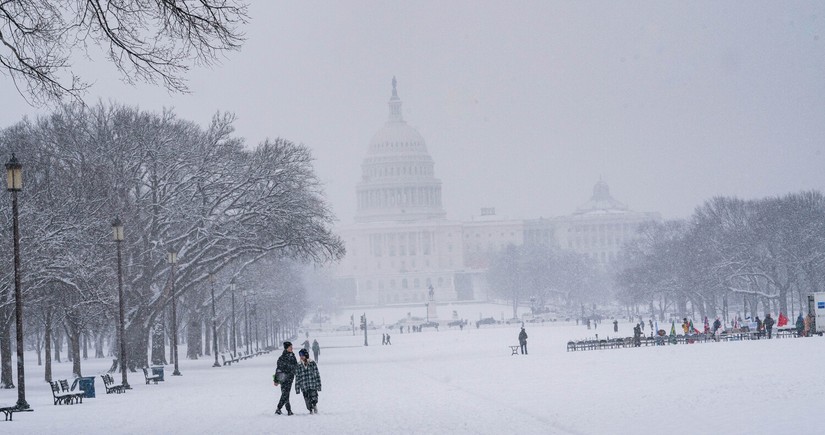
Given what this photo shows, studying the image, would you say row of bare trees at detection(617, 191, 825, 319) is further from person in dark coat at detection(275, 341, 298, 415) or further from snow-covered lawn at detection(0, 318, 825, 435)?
person in dark coat at detection(275, 341, 298, 415)

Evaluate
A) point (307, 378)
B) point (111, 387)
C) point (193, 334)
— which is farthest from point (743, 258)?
point (307, 378)

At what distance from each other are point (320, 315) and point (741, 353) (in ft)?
451

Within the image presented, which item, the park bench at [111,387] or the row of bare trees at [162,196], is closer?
the park bench at [111,387]

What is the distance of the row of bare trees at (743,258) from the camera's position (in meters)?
96.7

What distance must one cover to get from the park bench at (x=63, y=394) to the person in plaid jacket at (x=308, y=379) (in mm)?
7784

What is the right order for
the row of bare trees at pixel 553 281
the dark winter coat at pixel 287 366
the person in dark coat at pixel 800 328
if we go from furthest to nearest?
the row of bare trees at pixel 553 281
the person in dark coat at pixel 800 328
the dark winter coat at pixel 287 366

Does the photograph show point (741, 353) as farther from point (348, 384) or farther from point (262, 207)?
point (262, 207)

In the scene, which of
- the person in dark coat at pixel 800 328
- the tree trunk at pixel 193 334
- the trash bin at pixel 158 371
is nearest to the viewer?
the trash bin at pixel 158 371

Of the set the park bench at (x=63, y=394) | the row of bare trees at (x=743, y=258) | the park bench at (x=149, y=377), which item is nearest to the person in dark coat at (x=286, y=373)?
the park bench at (x=63, y=394)

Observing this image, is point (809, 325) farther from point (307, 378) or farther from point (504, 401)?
point (307, 378)

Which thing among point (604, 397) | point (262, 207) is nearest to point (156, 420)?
point (604, 397)

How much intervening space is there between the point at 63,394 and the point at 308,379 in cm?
831

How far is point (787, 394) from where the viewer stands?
25.9m

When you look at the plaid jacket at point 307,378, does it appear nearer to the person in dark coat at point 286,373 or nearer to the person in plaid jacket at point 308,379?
the person in plaid jacket at point 308,379
